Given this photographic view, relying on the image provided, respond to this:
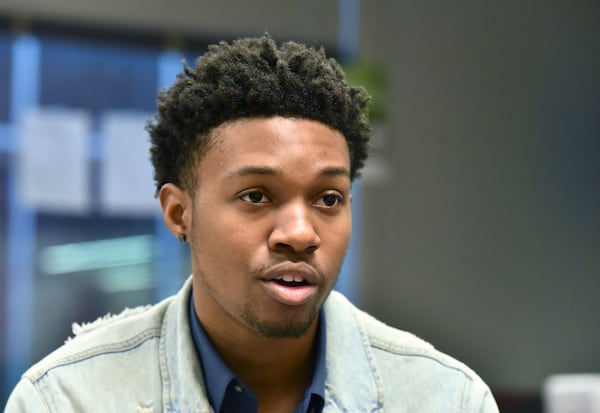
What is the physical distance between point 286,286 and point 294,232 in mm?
83

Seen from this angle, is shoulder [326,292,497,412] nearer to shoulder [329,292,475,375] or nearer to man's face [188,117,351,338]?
shoulder [329,292,475,375]

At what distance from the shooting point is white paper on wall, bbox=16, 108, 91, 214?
10.7 feet

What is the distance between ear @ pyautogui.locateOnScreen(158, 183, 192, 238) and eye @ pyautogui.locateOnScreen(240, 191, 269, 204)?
0.48 ft

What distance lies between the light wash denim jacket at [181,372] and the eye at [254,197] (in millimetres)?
258

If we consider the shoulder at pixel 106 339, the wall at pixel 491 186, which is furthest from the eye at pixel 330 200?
the wall at pixel 491 186

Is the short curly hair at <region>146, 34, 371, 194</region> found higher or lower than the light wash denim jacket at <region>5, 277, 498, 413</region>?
higher

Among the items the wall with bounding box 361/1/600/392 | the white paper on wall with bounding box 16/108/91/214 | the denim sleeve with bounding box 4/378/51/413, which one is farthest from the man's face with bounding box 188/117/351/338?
the wall with bounding box 361/1/600/392

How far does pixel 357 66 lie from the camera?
360 centimetres

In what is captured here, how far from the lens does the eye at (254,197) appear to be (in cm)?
121

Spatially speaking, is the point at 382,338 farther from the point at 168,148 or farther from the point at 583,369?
the point at 583,369

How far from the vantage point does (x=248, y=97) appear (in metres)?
1.22

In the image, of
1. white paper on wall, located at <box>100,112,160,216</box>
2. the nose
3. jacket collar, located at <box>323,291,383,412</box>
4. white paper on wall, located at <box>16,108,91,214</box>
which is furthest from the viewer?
white paper on wall, located at <box>100,112,160,216</box>

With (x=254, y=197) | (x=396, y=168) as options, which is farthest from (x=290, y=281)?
(x=396, y=168)

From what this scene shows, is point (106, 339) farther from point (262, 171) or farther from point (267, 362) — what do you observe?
point (262, 171)
